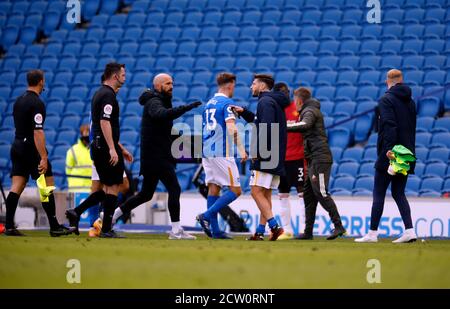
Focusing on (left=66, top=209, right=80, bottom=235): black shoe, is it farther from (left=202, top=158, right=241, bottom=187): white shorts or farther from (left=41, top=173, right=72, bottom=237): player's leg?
(left=202, top=158, right=241, bottom=187): white shorts

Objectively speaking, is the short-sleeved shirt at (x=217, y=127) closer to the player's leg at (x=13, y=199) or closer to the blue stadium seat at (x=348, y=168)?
the player's leg at (x=13, y=199)

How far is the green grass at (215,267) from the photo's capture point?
7.89m

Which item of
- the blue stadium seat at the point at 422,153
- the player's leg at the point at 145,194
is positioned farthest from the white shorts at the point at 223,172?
the blue stadium seat at the point at 422,153

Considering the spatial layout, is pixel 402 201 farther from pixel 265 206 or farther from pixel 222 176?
pixel 222 176

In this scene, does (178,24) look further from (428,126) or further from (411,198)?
(411,198)

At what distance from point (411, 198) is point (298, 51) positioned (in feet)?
24.7

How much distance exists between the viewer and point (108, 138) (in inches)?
444

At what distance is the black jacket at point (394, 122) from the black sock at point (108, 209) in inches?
126

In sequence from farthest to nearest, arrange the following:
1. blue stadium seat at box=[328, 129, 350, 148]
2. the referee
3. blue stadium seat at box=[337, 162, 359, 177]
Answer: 1. blue stadium seat at box=[328, 129, 350, 148]
2. blue stadium seat at box=[337, 162, 359, 177]
3. the referee

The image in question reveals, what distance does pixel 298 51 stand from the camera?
2217cm

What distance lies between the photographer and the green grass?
7887 millimetres

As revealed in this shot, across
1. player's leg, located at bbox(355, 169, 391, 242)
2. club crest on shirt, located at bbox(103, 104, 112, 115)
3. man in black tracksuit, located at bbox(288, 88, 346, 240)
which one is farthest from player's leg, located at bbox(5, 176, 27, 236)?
player's leg, located at bbox(355, 169, 391, 242)

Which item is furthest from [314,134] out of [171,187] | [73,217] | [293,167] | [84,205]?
[73,217]

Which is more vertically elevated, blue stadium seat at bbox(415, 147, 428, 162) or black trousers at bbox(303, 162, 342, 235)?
blue stadium seat at bbox(415, 147, 428, 162)
